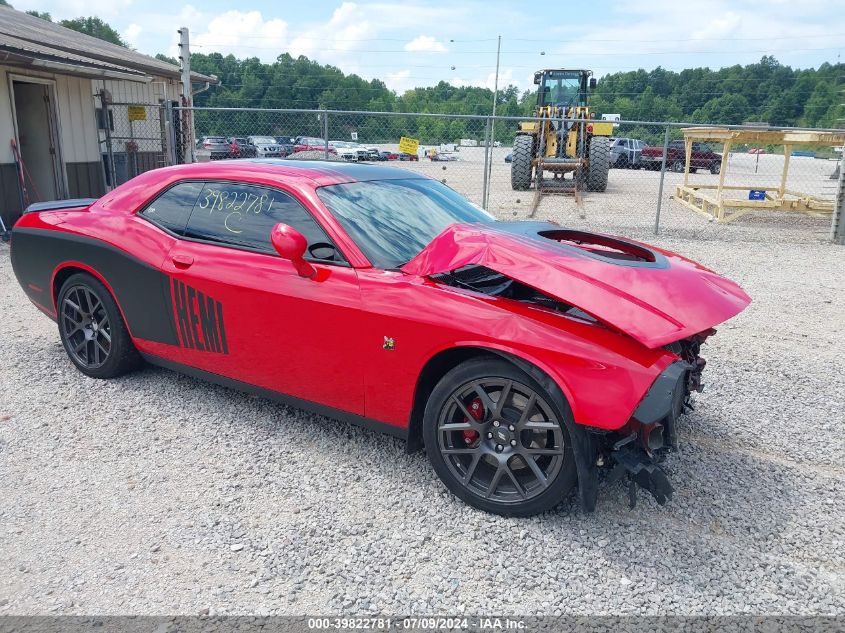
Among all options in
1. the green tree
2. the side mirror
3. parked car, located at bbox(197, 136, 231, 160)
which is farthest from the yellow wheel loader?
the green tree

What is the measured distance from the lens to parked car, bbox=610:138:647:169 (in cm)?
2881

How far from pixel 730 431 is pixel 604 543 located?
1.53 meters

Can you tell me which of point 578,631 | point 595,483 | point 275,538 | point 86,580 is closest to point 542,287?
point 595,483

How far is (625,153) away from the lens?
29.9 m

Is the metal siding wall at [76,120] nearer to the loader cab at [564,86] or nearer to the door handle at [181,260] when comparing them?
the door handle at [181,260]

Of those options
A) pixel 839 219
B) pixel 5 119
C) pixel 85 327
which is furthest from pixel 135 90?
pixel 839 219

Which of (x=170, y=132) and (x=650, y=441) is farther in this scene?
(x=170, y=132)

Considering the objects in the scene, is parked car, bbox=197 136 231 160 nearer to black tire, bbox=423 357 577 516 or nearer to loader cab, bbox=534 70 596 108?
loader cab, bbox=534 70 596 108

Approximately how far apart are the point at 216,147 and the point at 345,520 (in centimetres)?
1966

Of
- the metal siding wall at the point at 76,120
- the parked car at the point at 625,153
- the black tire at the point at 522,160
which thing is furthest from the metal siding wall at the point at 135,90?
the parked car at the point at 625,153

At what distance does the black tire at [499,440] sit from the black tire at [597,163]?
15811mm

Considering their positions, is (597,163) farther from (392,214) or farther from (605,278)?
(605,278)

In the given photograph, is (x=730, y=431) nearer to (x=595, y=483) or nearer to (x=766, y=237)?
(x=595, y=483)

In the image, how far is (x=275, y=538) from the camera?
2.74 m
